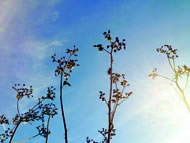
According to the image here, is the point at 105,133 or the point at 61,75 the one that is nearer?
the point at 61,75

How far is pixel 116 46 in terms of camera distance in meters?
8.23

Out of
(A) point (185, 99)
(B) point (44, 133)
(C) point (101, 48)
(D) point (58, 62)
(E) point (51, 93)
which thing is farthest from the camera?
(E) point (51, 93)

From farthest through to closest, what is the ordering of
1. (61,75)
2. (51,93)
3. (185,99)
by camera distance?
(51,93), (185,99), (61,75)

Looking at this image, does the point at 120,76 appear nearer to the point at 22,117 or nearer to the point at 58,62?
the point at 58,62

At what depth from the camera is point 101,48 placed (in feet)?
26.5

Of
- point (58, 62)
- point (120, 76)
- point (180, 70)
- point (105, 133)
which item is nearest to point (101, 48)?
point (120, 76)

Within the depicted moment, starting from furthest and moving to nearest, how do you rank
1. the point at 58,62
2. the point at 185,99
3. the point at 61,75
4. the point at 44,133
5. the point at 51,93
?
the point at 51,93 → the point at 44,133 → the point at 185,99 → the point at 58,62 → the point at 61,75

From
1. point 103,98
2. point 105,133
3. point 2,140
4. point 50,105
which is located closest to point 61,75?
point 103,98

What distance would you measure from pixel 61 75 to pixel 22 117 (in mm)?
9696

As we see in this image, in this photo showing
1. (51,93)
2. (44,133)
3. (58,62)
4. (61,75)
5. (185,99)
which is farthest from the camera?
(51,93)

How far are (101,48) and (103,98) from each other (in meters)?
2.51

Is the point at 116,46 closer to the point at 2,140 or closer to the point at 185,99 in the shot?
the point at 185,99

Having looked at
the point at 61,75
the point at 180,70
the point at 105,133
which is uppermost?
the point at 180,70

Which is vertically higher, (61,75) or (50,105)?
(50,105)
